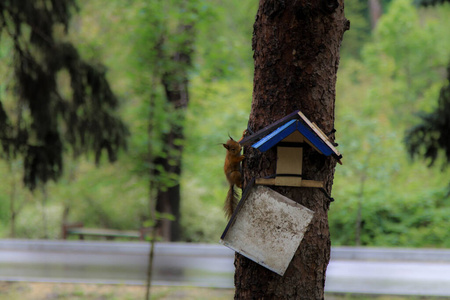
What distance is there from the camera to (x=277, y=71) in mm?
1699

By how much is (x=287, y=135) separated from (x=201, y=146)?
6.58 meters

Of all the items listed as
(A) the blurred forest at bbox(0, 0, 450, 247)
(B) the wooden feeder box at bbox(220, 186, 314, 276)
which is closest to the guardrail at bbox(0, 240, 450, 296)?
(A) the blurred forest at bbox(0, 0, 450, 247)

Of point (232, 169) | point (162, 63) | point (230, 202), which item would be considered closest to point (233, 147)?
point (232, 169)

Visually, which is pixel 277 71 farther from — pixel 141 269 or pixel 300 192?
pixel 141 269

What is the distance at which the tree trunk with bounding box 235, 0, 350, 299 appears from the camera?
5.40 feet

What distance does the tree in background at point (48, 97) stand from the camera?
15.9ft

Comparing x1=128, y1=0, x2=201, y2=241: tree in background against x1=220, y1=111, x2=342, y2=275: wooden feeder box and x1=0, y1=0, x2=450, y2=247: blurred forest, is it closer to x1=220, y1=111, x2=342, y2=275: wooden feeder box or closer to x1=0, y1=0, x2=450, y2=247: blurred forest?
x1=0, y1=0, x2=450, y2=247: blurred forest

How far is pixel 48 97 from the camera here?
5.06 meters

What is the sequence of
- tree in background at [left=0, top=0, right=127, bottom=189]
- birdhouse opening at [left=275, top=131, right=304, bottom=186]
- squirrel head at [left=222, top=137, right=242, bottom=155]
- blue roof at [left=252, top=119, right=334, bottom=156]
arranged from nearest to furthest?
blue roof at [left=252, top=119, right=334, bottom=156]
birdhouse opening at [left=275, top=131, right=304, bottom=186]
squirrel head at [left=222, top=137, right=242, bottom=155]
tree in background at [left=0, top=0, right=127, bottom=189]

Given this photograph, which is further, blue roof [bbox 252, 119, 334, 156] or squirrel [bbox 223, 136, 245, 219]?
squirrel [bbox 223, 136, 245, 219]

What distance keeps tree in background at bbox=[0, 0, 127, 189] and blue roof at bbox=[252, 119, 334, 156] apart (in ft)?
12.8

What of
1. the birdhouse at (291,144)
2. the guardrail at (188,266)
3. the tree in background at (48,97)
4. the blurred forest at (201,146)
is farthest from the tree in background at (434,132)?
the birdhouse at (291,144)

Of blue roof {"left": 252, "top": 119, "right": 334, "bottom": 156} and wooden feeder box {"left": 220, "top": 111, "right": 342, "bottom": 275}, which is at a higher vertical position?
blue roof {"left": 252, "top": 119, "right": 334, "bottom": 156}

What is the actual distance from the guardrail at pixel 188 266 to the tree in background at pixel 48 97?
1887 mm
